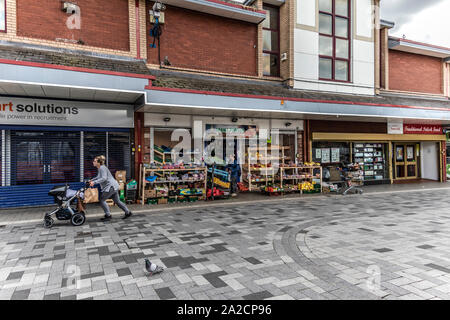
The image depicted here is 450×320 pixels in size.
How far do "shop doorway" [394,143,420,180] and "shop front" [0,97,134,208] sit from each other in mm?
15532

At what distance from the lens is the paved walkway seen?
3703 millimetres

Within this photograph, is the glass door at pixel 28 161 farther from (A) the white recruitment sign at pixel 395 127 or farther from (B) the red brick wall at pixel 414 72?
(B) the red brick wall at pixel 414 72

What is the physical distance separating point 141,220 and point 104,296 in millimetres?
4332

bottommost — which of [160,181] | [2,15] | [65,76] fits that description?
[160,181]

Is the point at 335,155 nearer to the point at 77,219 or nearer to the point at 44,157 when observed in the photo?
the point at 77,219

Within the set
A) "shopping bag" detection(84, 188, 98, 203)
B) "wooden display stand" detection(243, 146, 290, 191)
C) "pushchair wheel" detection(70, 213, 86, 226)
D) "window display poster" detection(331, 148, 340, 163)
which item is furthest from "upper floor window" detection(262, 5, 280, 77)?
"pushchair wheel" detection(70, 213, 86, 226)

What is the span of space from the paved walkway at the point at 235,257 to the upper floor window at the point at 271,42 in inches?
347

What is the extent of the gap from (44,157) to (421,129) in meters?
19.3

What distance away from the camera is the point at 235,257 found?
4.93 m

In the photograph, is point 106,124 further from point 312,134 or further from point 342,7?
point 342,7

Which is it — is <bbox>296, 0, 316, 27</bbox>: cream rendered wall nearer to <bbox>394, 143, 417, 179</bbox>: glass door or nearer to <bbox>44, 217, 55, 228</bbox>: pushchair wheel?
<bbox>394, 143, 417, 179</bbox>: glass door

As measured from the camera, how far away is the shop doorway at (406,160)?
17.8m

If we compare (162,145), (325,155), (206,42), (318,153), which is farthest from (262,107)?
(325,155)

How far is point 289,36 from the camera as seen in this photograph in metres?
14.2
